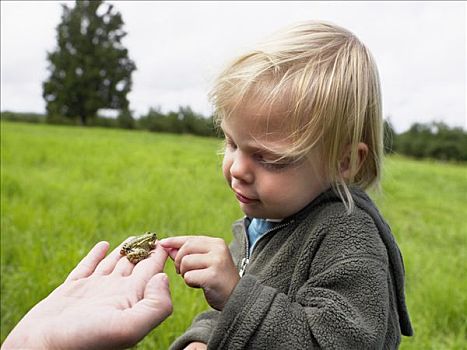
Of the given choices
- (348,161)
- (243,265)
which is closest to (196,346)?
(243,265)

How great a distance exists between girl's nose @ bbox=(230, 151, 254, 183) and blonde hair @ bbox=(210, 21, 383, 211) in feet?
0.38

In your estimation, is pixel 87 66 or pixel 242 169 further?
pixel 87 66

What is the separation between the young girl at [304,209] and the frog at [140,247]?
7cm

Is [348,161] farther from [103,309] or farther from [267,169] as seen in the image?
[103,309]

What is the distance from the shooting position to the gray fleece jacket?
129 centimetres

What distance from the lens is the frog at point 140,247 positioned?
1627 mm

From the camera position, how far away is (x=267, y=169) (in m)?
1.44

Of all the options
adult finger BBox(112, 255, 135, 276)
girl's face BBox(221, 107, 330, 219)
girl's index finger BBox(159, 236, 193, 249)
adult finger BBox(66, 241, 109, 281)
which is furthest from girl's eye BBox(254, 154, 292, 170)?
adult finger BBox(66, 241, 109, 281)

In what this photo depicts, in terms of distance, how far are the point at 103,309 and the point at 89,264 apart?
0.39m

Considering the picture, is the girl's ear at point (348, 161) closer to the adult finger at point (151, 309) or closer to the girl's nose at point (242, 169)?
the girl's nose at point (242, 169)

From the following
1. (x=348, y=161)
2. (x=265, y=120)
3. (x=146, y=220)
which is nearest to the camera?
(x=265, y=120)

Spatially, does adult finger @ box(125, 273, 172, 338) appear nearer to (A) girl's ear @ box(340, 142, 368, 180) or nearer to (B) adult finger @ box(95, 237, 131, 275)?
(B) adult finger @ box(95, 237, 131, 275)

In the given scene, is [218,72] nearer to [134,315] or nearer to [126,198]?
[134,315]

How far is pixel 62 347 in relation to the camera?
1346mm
